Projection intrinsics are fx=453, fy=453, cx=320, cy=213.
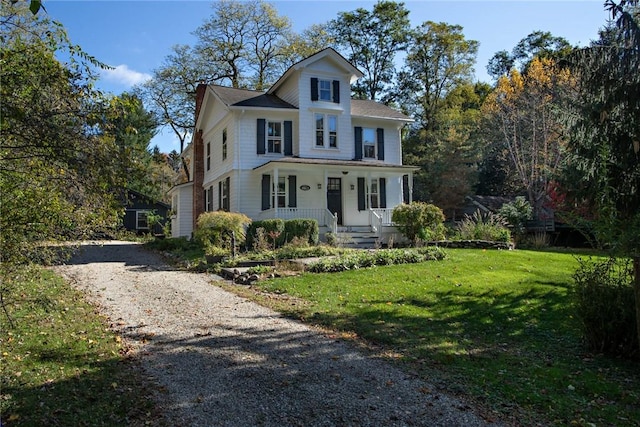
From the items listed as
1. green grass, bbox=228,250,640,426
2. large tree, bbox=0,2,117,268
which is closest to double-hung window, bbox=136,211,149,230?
green grass, bbox=228,250,640,426

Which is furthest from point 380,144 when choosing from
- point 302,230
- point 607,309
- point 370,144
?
point 607,309

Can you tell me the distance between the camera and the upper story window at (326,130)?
68.7 feet

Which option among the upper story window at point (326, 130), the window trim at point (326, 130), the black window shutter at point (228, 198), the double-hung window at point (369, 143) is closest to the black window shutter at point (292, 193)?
the window trim at point (326, 130)

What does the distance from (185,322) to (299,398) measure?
3504 millimetres

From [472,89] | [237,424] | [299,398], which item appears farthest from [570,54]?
[472,89]

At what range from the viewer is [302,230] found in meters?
16.5

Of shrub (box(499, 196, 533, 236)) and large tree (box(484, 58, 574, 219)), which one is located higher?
large tree (box(484, 58, 574, 219))

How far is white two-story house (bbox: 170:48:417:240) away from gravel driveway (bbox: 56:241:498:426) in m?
10.9

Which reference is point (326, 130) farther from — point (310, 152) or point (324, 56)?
point (324, 56)

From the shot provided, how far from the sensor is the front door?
20922 millimetres

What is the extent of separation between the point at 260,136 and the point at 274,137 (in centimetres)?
68

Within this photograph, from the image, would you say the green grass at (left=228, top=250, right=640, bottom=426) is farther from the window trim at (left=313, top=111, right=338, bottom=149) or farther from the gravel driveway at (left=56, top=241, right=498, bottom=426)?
the window trim at (left=313, top=111, right=338, bottom=149)

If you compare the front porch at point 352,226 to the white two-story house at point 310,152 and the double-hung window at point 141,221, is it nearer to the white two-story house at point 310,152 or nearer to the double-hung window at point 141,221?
the white two-story house at point 310,152

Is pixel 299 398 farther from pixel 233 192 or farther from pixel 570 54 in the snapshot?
pixel 233 192
